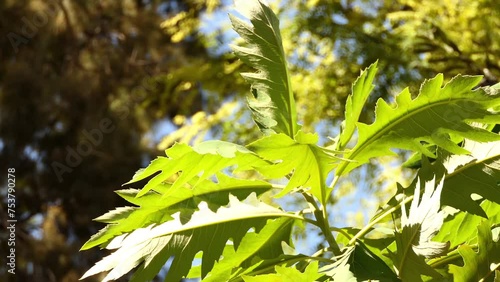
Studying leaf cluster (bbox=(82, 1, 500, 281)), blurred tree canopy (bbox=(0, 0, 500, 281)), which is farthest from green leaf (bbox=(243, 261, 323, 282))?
blurred tree canopy (bbox=(0, 0, 500, 281))

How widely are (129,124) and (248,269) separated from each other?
6084 mm

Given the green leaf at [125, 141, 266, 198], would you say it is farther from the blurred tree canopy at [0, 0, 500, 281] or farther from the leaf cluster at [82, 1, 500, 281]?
the blurred tree canopy at [0, 0, 500, 281]

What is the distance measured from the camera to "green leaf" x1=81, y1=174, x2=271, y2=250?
1.78 feet

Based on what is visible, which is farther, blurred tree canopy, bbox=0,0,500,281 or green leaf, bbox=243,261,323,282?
blurred tree canopy, bbox=0,0,500,281

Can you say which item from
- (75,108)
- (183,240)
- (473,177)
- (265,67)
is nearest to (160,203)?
(183,240)

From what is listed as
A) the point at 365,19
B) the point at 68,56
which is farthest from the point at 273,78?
the point at 68,56

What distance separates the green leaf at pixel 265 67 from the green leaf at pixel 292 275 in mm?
154

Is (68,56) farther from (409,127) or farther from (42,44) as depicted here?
(409,127)

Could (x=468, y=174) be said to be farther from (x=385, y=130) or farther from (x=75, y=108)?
(x=75, y=108)

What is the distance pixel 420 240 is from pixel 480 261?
2.0 inches

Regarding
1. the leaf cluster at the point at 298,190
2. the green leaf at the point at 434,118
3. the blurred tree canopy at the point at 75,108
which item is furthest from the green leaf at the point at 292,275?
the blurred tree canopy at the point at 75,108

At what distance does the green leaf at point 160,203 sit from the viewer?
0.54 m

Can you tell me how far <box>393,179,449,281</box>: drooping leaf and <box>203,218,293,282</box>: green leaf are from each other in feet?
0.44

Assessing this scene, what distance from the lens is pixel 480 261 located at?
0.48m
